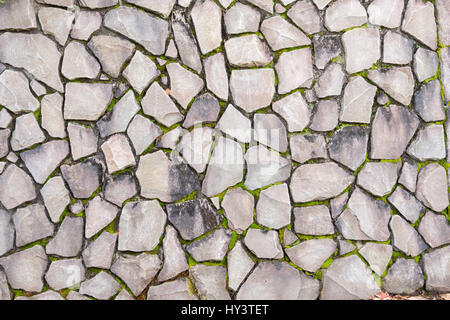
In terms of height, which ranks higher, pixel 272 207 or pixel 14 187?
pixel 14 187

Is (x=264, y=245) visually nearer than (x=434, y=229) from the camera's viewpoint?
Yes

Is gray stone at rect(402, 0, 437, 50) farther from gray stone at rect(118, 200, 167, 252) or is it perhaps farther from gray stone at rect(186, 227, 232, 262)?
gray stone at rect(118, 200, 167, 252)

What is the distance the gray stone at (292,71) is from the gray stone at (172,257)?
4.43 feet

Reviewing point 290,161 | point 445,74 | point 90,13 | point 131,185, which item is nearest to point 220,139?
point 290,161

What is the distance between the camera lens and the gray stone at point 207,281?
2.77 meters

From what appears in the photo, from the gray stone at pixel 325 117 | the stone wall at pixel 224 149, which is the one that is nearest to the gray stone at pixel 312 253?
the stone wall at pixel 224 149

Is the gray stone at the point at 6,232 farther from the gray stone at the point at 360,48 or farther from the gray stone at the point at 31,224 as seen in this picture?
the gray stone at the point at 360,48

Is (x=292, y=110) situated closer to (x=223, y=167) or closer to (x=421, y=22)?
(x=223, y=167)

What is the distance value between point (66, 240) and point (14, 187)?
1.76 feet

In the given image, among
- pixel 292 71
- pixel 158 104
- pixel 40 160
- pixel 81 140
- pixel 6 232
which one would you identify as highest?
pixel 292 71

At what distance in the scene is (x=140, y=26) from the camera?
2.76 meters

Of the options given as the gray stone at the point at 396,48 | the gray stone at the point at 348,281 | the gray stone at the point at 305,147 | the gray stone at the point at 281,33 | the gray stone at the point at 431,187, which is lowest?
the gray stone at the point at 348,281

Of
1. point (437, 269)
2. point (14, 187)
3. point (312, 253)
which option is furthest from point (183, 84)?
point (437, 269)
